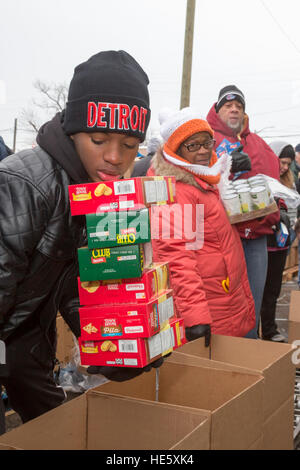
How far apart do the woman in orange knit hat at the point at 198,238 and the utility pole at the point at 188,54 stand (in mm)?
6672

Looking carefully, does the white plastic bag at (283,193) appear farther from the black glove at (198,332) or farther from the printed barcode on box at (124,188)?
the printed barcode on box at (124,188)

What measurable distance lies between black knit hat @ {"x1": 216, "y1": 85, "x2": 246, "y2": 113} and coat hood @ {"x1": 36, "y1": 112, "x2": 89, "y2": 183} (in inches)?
91.5

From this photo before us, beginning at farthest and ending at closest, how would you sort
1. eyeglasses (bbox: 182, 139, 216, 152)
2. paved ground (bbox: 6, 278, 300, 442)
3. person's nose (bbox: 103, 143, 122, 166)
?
paved ground (bbox: 6, 278, 300, 442) → eyeglasses (bbox: 182, 139, 216, 152) → person's nose (bbox: 103, 143, 122, 166)

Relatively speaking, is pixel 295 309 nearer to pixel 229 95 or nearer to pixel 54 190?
pixel 229 95

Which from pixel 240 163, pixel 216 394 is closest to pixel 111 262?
pixel 216 394

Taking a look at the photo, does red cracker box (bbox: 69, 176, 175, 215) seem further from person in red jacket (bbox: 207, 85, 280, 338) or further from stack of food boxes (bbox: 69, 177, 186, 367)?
person in red jacket (bbox: 207, 85, 280, 338)

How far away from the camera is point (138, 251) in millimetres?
1446

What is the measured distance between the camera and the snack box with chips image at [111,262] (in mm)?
1449

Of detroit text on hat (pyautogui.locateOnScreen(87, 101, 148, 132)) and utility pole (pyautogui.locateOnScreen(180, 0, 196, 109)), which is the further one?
utility pole (pyautogui.locateOnScreen(180, 0, 196, 109))

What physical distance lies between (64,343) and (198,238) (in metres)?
1.49

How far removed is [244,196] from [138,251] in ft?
5.46

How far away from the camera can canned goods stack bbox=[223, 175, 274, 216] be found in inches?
115

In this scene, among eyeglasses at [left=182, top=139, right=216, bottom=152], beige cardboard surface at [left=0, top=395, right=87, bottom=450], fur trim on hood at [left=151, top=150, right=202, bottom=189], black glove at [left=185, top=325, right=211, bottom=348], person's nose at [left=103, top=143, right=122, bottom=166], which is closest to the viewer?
beige cardboard surface at [left=0, top=395, right=87, bottom=450]

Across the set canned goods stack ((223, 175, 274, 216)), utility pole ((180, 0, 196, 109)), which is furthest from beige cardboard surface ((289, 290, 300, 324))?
utility pole ((180, 0, 196, 109))
